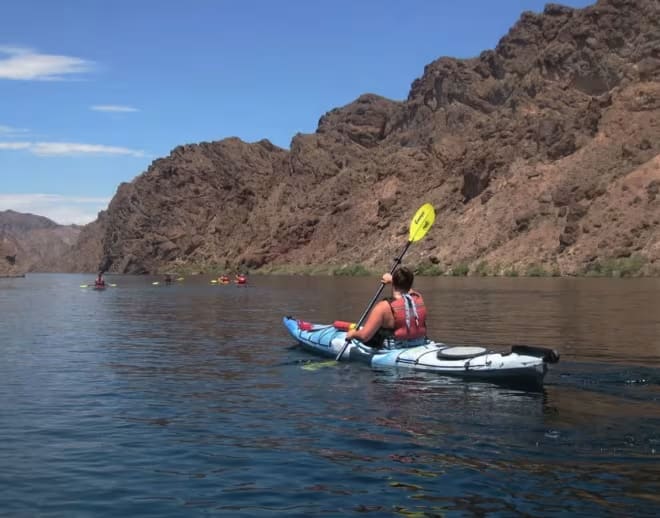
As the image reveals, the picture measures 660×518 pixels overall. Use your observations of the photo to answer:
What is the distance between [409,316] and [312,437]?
18.9 feet

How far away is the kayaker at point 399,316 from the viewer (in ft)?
50.9

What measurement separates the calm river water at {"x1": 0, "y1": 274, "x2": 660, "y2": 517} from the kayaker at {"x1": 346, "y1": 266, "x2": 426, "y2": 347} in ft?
2.82

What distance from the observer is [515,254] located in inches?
3789

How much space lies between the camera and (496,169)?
11712cm

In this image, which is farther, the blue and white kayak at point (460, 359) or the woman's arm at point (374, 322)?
the woman's arm at point (374, 322)

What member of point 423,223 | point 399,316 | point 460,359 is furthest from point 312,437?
point 423,223

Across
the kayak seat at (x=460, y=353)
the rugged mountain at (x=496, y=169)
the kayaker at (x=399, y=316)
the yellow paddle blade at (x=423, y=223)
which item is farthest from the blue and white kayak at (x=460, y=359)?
the rugged mountain at (x=496, y=169)

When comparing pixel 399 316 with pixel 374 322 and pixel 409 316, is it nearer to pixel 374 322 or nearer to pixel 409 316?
pixel 409 316

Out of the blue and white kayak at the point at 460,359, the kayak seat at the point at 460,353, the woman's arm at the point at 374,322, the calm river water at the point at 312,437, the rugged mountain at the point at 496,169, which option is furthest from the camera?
the rugged mountain at the point at 496,169

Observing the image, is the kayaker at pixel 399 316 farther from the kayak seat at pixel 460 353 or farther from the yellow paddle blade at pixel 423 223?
the yellow paddle blade at pixel 423 223

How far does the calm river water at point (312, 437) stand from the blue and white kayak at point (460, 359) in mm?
298

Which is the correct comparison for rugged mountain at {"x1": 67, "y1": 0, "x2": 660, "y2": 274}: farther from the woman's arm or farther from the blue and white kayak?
the woman's arm

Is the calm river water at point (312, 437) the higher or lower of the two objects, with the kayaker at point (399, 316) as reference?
lower

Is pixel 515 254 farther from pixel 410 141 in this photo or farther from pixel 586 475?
pixel 586 475
